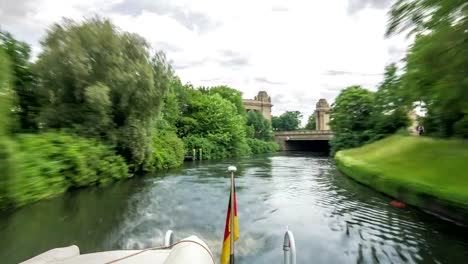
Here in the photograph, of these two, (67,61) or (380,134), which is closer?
(67,61)

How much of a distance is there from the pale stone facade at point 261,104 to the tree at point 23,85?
66955mm

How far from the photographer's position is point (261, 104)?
287 ft

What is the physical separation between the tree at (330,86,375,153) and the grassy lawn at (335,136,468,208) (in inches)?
407

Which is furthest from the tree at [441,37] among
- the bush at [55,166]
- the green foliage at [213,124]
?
the green foliage at [213,124]

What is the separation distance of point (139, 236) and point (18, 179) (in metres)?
4.38

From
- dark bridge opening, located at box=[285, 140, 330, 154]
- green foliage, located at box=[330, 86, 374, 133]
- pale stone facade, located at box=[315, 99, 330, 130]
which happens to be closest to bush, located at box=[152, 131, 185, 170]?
green foliage, located at box=[330, 86, 374, 133]

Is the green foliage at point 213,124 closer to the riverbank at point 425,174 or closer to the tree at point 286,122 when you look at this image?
the riverbank at point 425,174

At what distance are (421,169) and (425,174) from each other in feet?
3.36

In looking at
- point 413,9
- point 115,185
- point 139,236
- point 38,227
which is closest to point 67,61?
point 115,185

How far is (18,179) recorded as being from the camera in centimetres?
955

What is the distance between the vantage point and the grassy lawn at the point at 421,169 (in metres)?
9.20

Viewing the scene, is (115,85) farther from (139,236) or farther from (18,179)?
(139,236)

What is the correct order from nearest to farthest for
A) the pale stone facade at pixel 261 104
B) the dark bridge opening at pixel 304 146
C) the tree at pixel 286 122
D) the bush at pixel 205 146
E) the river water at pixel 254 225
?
the river water at pixel 254 225 → the bush at pixel 205 146 → the dark bridge opening at pixel 304 146 → the pale stone facade at pixel 261 104 → the tree at pixel 286 122

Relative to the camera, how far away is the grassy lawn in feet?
30.2
